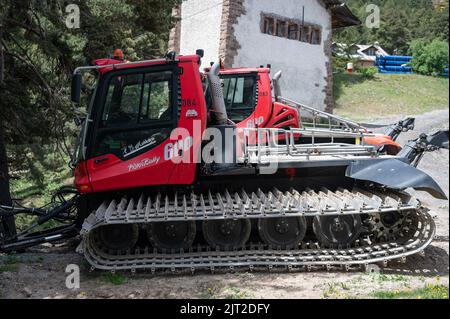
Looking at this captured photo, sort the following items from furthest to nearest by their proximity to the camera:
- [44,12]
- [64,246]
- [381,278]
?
[44,12]
[64,246]
[381,278]

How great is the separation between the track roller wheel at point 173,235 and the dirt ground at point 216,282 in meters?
0.44

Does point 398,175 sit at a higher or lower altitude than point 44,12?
lower

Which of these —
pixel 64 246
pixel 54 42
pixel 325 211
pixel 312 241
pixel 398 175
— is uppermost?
pixel 54 42

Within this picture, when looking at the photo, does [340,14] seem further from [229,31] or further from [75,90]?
[75,90]

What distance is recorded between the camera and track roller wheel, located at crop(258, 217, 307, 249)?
7.03 metres

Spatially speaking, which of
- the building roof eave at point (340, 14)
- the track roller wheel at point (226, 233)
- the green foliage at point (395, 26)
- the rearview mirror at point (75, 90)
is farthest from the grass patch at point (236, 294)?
the building roof eave at point (340, 14)

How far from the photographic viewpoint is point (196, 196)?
7.29m

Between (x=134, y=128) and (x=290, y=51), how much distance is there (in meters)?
17.4

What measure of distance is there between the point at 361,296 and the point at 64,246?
509 cm

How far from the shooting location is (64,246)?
866 cm

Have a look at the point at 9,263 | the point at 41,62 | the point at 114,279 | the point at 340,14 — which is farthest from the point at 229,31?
the point at 114,279
